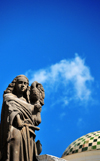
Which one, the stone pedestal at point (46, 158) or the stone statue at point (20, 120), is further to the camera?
the stone pedestal at point (46, 158)

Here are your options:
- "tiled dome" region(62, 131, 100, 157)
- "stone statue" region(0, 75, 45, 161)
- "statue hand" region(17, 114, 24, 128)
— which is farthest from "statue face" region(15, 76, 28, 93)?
"tiled dome" region(62, 131, 100, 157)

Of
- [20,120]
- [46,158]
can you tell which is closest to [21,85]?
[20,120]

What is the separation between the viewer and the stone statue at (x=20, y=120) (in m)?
9.49

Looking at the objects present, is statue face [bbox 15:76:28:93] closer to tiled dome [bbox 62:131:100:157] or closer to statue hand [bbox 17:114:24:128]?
statue hand [bbox 17:114:24:128]

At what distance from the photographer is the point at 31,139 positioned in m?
10.0

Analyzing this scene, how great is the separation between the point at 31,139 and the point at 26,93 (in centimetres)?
193

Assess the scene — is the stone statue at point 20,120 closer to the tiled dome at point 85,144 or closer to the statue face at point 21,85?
the statue face at point 21,85

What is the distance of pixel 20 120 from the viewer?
992cm

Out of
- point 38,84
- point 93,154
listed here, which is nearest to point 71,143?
point 93,154

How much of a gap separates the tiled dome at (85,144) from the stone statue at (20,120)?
76.4 feet

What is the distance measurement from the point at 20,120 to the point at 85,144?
2530 cm

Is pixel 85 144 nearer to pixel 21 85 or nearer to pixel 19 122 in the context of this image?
pixel 21 85

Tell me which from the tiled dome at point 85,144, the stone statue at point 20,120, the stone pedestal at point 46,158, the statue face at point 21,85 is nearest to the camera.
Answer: the stone statue at point 20,120

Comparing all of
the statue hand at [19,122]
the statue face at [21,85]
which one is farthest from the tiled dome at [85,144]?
the statue hand at [19,122]
